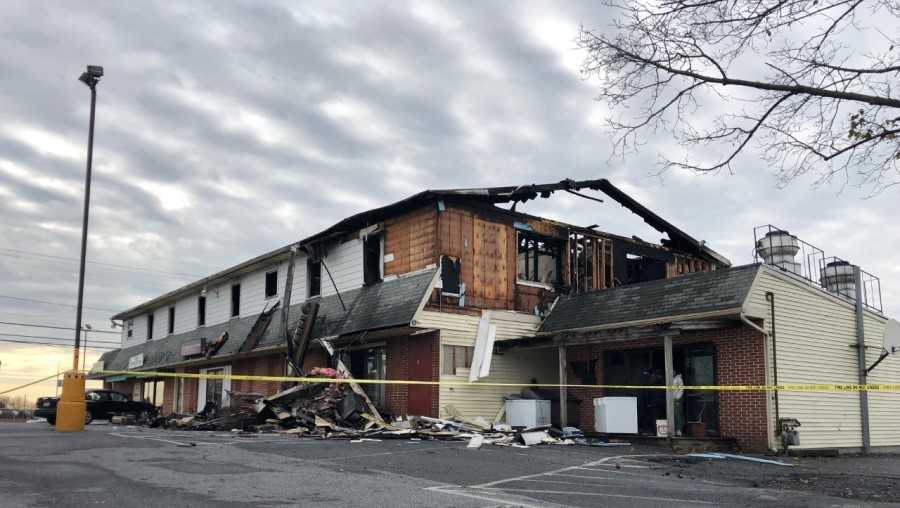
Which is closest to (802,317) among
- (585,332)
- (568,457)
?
(585,332)

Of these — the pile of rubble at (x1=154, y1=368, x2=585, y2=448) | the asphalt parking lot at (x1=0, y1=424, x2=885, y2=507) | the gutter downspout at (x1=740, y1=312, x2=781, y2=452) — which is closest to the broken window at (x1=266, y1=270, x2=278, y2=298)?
the pile of rubble at (x1=154, y1=368, x2=585, y2=448)

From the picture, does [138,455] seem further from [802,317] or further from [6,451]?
[802,317]

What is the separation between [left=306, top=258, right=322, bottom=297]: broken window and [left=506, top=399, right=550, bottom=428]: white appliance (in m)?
9.10

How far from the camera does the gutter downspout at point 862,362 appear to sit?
19375 millimetres

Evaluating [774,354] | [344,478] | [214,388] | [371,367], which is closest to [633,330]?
[774,354]

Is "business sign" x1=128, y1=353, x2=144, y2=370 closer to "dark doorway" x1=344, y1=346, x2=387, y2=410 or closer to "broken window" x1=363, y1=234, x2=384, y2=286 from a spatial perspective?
"dark doorway" x1=344, y1=346, x2=387, y2=410

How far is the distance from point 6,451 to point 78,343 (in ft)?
17.0

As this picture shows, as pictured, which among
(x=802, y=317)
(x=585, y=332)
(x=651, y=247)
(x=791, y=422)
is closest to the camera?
(x=791, y=422)

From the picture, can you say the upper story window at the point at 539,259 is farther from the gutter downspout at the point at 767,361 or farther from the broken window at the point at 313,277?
the gutter downspout at the point at 767,361

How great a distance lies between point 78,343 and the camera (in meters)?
17.2

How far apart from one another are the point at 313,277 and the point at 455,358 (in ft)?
25.0

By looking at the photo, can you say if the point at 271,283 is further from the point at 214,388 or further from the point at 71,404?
the point at 71,404

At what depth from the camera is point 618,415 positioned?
60.5 feet

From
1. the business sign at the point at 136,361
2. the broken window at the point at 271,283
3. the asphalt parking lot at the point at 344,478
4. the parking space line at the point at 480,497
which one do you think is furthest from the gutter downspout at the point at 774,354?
the business sign at the point at 136,361
